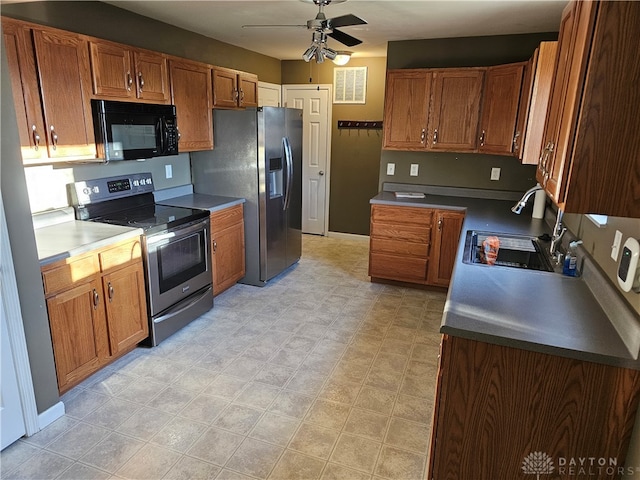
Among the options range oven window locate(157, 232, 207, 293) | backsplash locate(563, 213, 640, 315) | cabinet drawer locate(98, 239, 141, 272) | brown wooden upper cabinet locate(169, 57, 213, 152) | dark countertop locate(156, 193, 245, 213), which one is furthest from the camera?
dark countertop locate(156, 193, 245, 213)

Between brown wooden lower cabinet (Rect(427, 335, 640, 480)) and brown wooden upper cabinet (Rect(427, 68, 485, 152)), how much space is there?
2841mm

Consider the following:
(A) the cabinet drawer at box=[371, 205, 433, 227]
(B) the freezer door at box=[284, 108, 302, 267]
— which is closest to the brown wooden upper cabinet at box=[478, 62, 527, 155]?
(A) the cabinet drawer at box=[371, 205, 433, 227]

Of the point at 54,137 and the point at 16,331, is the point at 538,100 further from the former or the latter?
the point at 16,331

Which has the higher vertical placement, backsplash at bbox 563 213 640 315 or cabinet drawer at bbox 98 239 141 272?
backsplash at bbox 563 213 640 315

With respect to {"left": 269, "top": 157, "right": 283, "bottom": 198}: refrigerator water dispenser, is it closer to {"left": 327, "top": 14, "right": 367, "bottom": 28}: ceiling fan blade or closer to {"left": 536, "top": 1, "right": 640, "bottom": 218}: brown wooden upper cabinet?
{"left": 327, "top": 14, "right": 367, "bottom": 28}: ceiling fan blade

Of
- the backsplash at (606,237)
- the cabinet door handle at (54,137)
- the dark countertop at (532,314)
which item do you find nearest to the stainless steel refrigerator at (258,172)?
the cabinet door handle at (54,137)

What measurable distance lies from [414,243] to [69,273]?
Result: 2830mm

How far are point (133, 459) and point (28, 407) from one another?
608 mm

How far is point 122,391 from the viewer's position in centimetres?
248

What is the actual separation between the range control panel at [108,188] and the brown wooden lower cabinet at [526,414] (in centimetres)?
263

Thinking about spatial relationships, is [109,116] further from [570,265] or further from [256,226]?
[570,265]

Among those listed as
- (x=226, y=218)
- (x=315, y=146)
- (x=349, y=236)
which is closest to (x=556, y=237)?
(x=226, y=218)

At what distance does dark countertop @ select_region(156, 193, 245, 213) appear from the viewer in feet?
11.8

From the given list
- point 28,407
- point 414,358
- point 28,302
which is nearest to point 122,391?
point 28,407
